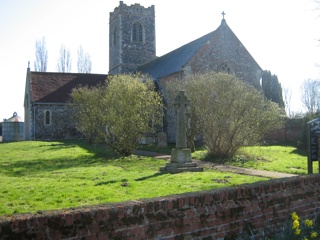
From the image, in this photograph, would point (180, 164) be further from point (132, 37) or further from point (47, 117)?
point (132, 37)

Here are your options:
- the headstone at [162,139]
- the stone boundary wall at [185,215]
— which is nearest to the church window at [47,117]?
the headstone at [162,139]

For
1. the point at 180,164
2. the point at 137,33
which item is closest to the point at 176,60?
the point at 137,33

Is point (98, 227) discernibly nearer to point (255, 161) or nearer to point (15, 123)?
point (255, 161)

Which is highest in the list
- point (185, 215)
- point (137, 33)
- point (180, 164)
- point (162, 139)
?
point (137, 33)

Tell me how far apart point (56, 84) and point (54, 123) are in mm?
4228

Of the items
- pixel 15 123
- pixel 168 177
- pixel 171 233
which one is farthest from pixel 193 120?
pixel 15 123

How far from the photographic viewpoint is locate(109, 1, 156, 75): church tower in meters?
36.4

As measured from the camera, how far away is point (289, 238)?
13.8 feet

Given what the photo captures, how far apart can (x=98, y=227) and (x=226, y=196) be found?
5.48ft

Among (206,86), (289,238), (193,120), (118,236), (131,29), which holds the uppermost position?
(131,29)

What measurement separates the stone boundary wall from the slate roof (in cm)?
2885

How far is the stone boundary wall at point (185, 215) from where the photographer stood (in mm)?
2934

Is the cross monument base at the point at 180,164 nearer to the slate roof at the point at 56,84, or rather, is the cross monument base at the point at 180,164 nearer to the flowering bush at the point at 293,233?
the flowering bush at the point at 293,233

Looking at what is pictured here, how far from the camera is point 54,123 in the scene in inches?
1233
